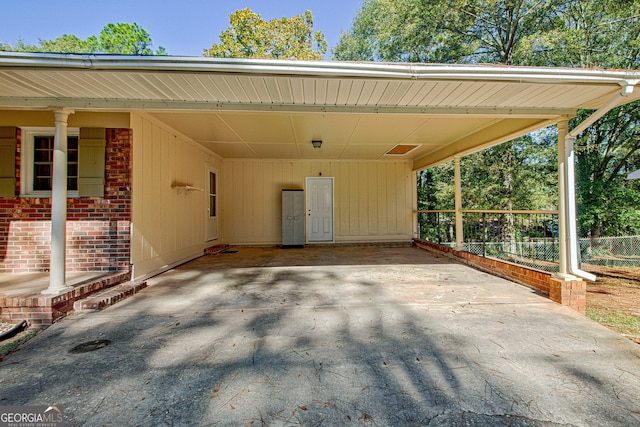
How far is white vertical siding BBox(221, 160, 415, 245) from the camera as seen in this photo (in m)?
7.96

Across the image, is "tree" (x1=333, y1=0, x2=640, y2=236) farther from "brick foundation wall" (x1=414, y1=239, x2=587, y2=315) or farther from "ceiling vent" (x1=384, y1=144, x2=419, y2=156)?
"brick foundation wall" (x1=414, y1=239, x2=587, y2=315)

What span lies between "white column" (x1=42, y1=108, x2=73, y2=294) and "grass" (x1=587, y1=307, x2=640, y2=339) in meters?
6.24

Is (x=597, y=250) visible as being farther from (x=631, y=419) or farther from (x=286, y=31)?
(x=286, y=31)

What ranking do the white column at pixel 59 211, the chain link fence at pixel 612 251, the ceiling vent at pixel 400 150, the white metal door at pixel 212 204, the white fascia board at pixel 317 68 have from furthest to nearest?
the white metal door at pixel 212 204
the chain link fence at pixel 612 251
the ceiling vent at pixel 400 150
the white column at pixel 59 211
the white fascia board at pixel 317 68

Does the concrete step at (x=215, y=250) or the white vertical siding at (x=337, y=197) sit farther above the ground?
the white vertical siding at (x=337, y=197)

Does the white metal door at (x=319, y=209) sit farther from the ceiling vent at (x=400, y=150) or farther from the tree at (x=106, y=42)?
the tree at (x=106, y=42)

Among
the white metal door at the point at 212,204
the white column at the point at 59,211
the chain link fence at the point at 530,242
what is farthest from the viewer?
the white metal door at the point at 212,204

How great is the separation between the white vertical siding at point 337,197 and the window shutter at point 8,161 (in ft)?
14.1

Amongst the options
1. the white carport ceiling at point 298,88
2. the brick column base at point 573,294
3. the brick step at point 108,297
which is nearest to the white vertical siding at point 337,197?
the white carport ceiling at point 298,88

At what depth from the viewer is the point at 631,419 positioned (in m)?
1.49

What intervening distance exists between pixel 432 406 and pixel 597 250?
8.47 m

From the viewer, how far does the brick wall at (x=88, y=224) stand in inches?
150

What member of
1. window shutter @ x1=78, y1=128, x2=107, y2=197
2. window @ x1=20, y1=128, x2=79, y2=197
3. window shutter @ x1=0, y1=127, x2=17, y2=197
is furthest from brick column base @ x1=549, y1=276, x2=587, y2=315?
window shutter @ x1=0, y1=127, x2=17, y2=197

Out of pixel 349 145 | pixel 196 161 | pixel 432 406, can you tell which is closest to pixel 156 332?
pixel 432 406
